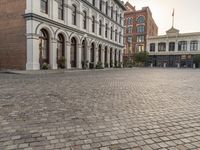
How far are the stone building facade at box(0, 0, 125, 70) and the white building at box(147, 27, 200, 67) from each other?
3473 centimetres

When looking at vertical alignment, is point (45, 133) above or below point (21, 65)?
below

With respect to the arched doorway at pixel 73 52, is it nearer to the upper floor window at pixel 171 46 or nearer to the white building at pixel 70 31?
the white building at pixel 70 31

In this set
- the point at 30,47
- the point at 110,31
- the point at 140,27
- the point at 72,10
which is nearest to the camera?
the point at 30,47

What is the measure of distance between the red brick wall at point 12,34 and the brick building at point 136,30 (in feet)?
157

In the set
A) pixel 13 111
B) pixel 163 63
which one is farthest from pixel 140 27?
pixel 13 111

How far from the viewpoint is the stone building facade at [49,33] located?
682 inches

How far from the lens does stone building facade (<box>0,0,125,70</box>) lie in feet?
56.8

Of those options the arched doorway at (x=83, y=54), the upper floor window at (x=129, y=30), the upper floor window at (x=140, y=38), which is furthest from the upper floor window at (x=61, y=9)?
the upper floor window at (x=129, y=30)

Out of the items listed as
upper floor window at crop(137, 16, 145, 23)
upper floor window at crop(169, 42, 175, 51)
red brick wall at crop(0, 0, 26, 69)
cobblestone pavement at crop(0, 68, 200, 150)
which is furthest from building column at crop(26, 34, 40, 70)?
upper floor window at crop(169, 42, 175, 51)

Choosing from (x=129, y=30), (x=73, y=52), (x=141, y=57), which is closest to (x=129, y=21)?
(x=129, y=30)

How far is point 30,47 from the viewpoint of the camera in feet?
56.2

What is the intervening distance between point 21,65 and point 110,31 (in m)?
22.0

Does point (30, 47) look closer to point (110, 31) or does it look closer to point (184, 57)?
point (110, 31)

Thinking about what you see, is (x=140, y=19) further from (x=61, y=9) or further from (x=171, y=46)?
(x=61, y=9)
